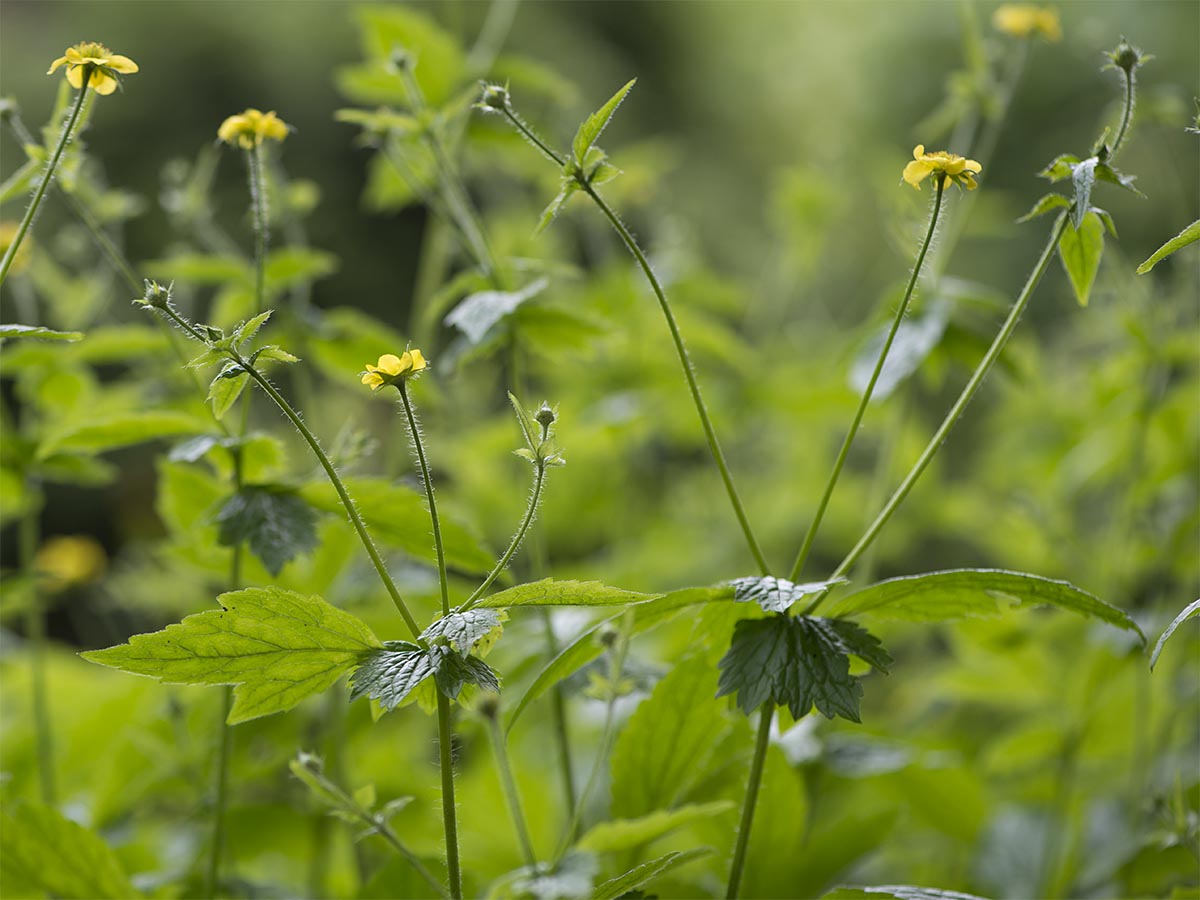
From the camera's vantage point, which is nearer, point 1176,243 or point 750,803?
point 1176,243

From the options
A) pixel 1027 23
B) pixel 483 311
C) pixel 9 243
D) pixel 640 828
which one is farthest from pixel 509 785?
pixel 1027 23

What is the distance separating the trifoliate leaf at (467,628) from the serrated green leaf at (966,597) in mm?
198

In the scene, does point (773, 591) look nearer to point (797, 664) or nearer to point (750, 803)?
point (797, 664)

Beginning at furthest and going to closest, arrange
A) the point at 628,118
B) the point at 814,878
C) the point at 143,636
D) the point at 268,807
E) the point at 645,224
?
the point at 628,118 → the point at 645,224 → the point at 268,807 → the point at 814,878 → the point at 143,636

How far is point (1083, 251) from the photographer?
558 mm

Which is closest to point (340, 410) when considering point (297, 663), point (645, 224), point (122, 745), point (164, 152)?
point (122, 745)

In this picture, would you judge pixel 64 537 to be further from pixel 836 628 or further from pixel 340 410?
pixel 836 628

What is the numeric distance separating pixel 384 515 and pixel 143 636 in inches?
8.7

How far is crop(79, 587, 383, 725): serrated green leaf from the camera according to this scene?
50 cm

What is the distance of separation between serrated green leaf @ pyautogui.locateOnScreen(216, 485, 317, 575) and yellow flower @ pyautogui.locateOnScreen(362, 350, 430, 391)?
0.21 meters

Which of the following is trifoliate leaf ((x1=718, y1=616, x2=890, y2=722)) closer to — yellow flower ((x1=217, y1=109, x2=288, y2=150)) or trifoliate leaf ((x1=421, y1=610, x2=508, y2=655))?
trifoliate leaf ((x1=421, y1=610, x2=508, y2=655))

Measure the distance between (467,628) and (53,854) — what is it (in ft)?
1.28

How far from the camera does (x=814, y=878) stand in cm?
80


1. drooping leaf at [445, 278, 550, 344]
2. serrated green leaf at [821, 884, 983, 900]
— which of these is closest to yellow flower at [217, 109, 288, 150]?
drooping leaf at [445, 278, 550, 344]
